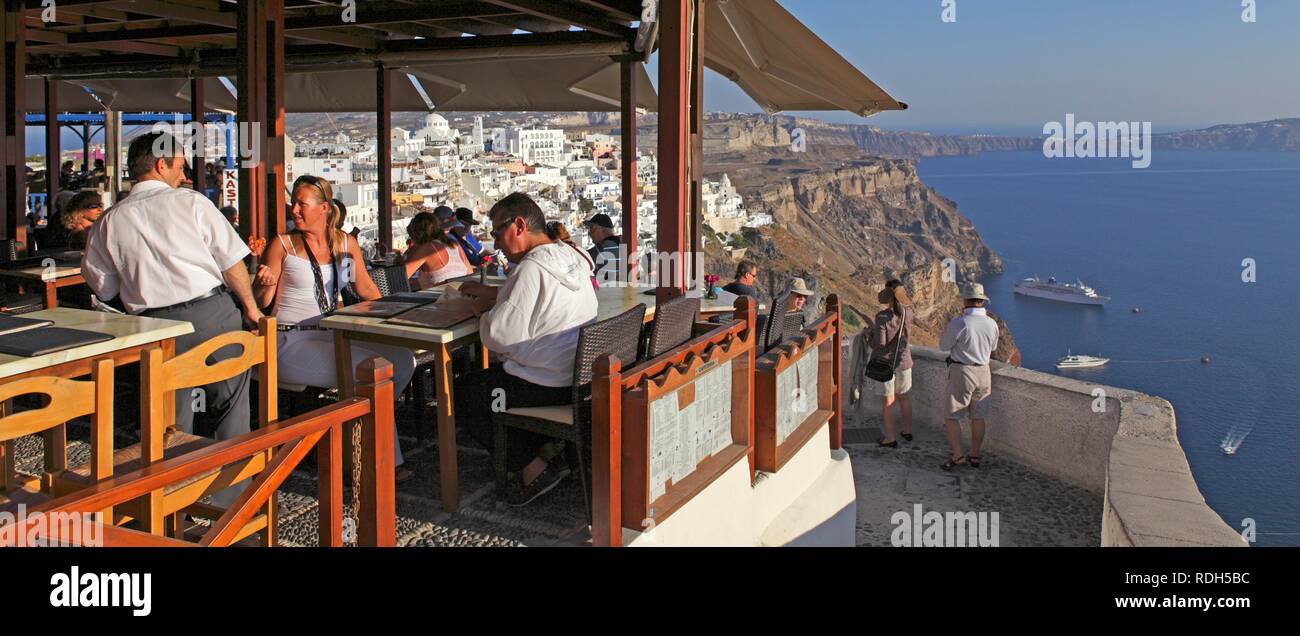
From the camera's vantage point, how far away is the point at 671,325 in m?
3.88

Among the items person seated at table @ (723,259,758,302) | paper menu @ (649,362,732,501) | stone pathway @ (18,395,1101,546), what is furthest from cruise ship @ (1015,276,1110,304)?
paper menu @ (649,362,732,501)

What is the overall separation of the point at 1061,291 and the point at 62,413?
11585 centimetres

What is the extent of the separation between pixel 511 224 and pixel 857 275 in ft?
303

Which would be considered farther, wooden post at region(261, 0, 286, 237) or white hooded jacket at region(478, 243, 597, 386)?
wooden post at region(261, 0, 286, 237)

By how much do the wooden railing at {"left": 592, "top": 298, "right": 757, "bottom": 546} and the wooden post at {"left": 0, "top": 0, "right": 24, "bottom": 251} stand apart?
217 inches

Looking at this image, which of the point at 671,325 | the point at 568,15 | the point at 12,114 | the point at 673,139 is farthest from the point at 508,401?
the point at 12,114

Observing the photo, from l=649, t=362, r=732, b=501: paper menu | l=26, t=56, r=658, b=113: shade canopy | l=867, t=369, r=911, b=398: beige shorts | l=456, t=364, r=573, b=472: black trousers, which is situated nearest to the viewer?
l=649, t=362, r=732, b=501: paper menu

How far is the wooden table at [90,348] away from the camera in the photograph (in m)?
2.79

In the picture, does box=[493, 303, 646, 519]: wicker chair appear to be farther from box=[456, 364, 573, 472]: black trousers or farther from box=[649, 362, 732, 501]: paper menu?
box=[649, 362, 732, 501]: paper menu

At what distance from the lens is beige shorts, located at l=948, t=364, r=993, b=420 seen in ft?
23.0

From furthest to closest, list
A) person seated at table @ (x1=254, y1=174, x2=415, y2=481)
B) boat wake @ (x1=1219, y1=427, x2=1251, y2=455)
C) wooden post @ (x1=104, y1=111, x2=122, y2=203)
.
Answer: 1. boat wake @ (x1=1219, y1=427, x2=1251, y2=455)
2. wooden post @ (x1=104, y1=111, x2=122, y2=203)
3. person seated at table @ (x1=254, y1=174, x2=415, y2=481)

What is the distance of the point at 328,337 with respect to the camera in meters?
4.23
